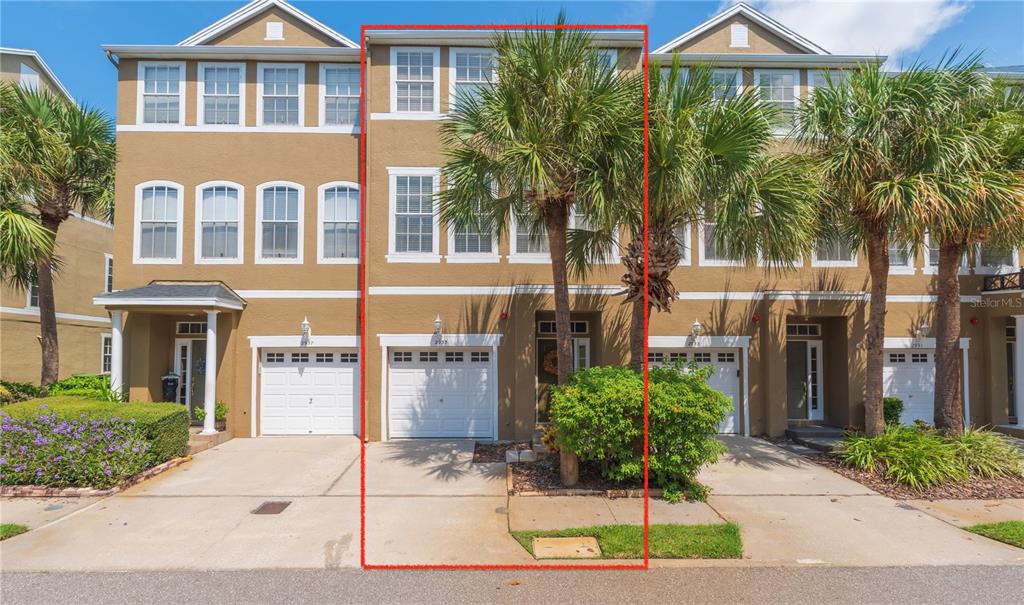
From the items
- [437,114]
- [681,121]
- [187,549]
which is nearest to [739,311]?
[681,121]

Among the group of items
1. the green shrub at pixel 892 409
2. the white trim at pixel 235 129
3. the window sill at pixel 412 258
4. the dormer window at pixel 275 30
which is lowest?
the green shrub at pixel 892 409

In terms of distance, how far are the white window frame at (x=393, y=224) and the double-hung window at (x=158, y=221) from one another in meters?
4.94

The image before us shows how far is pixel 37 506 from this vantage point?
7.79m

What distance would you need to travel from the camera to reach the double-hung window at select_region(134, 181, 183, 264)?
1259 centimetres

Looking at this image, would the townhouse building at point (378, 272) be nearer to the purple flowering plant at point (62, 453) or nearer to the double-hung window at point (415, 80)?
the double-hung window at point (415, 80)

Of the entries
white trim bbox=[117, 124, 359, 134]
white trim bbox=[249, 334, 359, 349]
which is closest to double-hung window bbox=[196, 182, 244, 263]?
white trim bbox=[117, 124, 359, 134]

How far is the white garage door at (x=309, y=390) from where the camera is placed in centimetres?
1262

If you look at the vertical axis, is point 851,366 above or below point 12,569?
above

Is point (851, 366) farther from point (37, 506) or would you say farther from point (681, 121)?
point (37, 506)

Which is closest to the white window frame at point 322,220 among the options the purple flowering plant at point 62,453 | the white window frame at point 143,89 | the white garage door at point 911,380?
the white window frame at point 143,89

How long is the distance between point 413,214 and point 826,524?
9764 mm

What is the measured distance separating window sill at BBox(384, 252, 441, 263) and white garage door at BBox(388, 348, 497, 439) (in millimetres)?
2064

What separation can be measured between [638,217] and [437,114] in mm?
6210

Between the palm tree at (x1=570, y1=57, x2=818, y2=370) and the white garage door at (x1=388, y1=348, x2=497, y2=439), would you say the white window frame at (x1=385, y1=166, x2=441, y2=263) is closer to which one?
the white garage door at (x1=388, y1=348, x2=497, y2=439)
